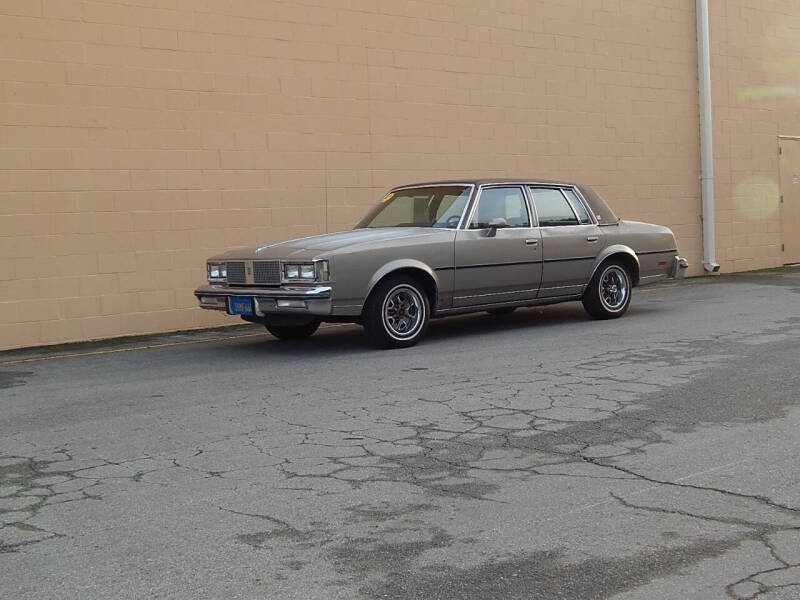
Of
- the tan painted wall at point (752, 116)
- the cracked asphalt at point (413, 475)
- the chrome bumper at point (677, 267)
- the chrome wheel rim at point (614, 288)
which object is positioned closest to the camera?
the cracked asphalt at point (413, 475)

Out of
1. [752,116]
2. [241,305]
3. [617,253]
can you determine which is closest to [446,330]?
[617,253]

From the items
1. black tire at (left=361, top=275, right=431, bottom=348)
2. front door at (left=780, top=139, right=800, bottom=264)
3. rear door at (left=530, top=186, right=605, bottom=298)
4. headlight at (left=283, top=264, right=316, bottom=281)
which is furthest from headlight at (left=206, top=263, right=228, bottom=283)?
front door at (left=780, top=139, right=800, bottom=264)

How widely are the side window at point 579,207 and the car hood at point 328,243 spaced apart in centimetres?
189

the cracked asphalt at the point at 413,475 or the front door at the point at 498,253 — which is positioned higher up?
the front door at the point at 498,253

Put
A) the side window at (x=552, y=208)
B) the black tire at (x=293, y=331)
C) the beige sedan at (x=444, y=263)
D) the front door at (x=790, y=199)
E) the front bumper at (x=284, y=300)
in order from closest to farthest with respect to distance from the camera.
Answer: the front bumper at (x=284, y=300), the beige sedan at (x=444, y=263), the black tire at (x=293, y=331), the side window at (x=552, y=208), the front door at (x=790, y=199)

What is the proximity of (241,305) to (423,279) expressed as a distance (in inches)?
66.9

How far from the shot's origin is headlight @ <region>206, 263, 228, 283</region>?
10.1 metres

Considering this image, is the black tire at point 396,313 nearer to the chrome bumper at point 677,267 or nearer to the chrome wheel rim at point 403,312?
the chrome wheel rim at point 403,312

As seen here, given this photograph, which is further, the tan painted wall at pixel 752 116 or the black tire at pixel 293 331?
the tan painted wall at pixel 752 116

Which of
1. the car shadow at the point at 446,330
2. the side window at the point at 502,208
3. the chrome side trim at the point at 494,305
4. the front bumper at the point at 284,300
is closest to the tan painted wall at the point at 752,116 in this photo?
the car shadow at the point at 446,330

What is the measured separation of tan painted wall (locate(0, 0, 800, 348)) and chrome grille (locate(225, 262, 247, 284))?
7.59 ft

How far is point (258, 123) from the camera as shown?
1271 centimetres

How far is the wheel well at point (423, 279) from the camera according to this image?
32.2ft

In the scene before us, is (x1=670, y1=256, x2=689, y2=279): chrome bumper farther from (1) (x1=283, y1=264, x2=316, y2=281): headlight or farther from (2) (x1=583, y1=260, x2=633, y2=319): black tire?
(1) (x1=283, y1=264, x2=316, y2=281): headlight
